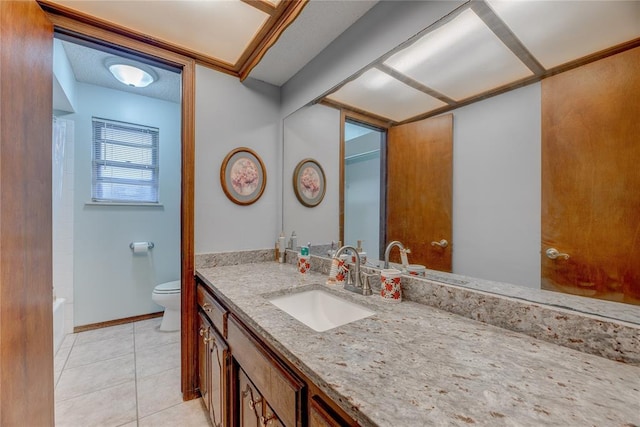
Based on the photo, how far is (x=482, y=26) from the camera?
3.13 ft

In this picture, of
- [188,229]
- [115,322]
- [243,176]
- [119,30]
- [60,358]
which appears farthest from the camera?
[115,322]

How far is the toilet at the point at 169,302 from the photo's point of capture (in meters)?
2.52

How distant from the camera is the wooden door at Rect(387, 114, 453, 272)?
3.58 feet

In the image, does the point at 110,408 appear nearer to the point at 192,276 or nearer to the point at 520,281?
the point at 192,276

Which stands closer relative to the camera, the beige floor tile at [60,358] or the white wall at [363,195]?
the white wall at [363,195]

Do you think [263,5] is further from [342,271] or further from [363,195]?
[342,271]

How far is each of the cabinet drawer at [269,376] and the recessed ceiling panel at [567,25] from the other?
3.93 feet

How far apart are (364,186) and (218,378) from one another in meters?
1.21

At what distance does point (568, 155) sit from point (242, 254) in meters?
1.77

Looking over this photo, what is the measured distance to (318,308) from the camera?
1316mm

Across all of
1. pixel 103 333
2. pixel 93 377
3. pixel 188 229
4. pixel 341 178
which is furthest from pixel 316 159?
pixel 103 333

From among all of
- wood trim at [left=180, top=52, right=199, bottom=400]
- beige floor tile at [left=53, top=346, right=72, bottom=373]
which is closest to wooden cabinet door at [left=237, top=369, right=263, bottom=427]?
wood trim at [left=180, top=52, right=199, bottom=400]

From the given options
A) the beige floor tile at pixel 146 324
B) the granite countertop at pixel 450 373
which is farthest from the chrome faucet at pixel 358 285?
the beige floor tile at pixel 146 324

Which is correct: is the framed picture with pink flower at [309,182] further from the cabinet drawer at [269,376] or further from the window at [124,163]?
the window at [124,163]
